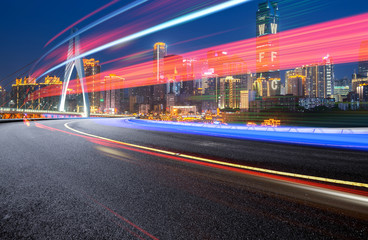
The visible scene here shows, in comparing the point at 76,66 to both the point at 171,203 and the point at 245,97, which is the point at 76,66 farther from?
the point at 245,97

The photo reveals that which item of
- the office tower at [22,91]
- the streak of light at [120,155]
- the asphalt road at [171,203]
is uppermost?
the office tower at [22,91]

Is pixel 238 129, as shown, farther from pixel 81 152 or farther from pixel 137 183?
pixel 137 183

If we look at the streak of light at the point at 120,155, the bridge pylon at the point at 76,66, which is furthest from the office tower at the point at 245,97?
the streak of light at the point at 120,155

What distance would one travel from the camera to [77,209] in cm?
286

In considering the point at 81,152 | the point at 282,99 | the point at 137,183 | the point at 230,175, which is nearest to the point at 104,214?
the point at 137,183

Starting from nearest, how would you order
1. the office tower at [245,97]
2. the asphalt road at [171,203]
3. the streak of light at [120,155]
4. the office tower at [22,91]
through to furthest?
1. the asphalt road at [171,203]
2. the streak of light at [120,155]
3. the office tower at [22,91]
4. the office tower at [245,97]

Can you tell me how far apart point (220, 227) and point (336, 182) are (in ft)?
9.01

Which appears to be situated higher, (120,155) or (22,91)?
(22,91)

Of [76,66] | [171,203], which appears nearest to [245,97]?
[76,66]

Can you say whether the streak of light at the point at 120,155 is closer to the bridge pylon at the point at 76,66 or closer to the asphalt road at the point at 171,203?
the asphalt road at the point at 171,203

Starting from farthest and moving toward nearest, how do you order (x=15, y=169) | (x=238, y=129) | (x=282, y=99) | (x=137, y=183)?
1. (x=282, y=99)
2. (x=238, y=129)
3. (x=15, y=169)
4. (x=137, y=183)

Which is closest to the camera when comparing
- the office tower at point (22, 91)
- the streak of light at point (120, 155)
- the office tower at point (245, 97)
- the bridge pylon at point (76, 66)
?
the streak of light at point (120, 155)

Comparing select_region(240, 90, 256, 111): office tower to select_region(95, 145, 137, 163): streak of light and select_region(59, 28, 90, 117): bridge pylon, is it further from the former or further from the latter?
select_region(95, 145, 137, 163): streak of light

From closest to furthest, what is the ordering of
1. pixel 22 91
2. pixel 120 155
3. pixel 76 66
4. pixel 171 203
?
pixel 171 203
pixel 120 155
pixel 76 66
pixel 22 91
